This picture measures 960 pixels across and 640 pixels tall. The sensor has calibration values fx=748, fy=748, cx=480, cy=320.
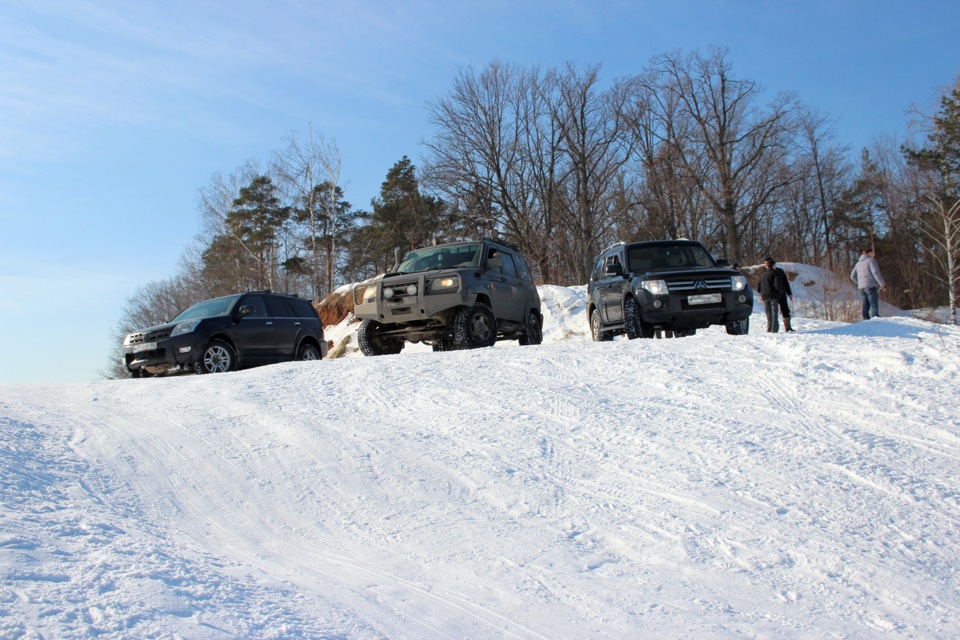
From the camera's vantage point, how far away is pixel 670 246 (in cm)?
1424

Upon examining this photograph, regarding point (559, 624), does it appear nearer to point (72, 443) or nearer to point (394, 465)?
point (394, 465)

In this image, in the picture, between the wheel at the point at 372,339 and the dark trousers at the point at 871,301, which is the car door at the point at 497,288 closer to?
the wheel at the point at 372,339

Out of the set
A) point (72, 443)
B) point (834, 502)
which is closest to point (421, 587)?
point (834, 502)

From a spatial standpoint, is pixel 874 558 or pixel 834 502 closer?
pixel 874 558

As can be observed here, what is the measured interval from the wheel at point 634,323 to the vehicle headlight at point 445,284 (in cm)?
309

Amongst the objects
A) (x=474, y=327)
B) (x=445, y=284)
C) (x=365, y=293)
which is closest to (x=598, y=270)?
(x=474, y=327)

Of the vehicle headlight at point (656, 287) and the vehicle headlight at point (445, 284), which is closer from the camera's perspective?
the vehicle headlight at point (445, 284)

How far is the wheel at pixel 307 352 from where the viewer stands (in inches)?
596

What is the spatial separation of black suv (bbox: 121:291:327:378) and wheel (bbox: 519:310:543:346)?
432 centimetres

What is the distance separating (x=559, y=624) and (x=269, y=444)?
12.5 ft

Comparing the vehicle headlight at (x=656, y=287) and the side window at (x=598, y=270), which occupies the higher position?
the side window at (x=598, y=270)

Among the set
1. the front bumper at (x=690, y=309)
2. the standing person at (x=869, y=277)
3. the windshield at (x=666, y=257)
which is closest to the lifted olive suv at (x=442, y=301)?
the windshield at (x=666, y=257)

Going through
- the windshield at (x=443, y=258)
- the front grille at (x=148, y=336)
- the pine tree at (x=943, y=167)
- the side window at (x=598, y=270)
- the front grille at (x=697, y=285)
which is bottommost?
the front grille at (x=148, y=336)

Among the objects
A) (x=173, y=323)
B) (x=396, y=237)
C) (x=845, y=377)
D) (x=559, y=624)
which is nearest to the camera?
(x=559, y=624)
